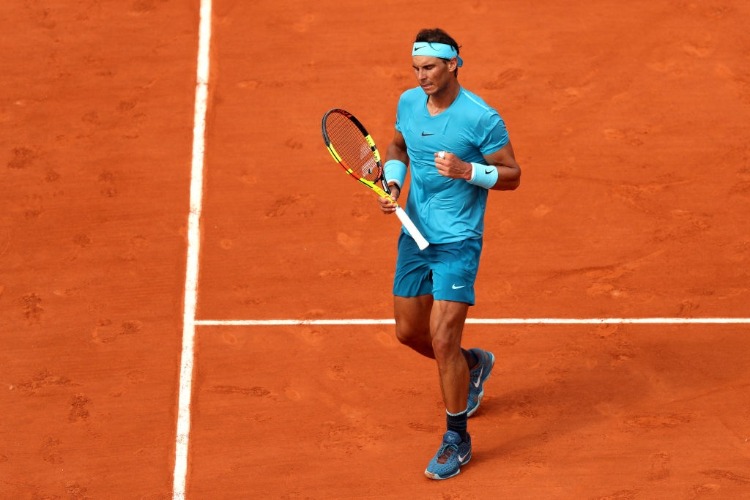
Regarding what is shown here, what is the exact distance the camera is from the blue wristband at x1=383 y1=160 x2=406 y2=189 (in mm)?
9297

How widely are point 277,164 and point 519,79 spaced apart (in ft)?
7.90

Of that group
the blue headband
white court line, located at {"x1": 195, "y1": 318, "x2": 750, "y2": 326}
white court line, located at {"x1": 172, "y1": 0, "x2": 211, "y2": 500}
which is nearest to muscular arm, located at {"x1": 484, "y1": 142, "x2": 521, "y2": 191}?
the blue headband

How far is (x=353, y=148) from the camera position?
376 inches

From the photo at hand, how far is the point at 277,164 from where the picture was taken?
12.4 m

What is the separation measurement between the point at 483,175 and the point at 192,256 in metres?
3.51

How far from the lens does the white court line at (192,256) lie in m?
9.80

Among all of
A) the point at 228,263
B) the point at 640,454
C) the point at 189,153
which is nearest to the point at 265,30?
the point at 189,153

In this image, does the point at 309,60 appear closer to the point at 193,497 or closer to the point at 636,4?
the point at 636,4

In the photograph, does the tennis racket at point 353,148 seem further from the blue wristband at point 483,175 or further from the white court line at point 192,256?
the white court line at point 192,256

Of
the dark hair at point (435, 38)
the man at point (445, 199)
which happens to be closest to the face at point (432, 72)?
the man at point (445, 199)

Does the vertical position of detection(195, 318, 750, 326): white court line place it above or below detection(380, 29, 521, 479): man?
below

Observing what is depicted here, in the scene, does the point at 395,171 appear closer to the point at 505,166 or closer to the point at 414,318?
the point at 505,166

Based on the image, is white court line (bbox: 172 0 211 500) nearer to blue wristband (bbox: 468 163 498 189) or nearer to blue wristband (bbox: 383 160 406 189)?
blue wristband (bbox: 383 160 406 189)

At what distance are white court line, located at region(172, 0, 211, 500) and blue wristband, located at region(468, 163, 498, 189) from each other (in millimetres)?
2779
